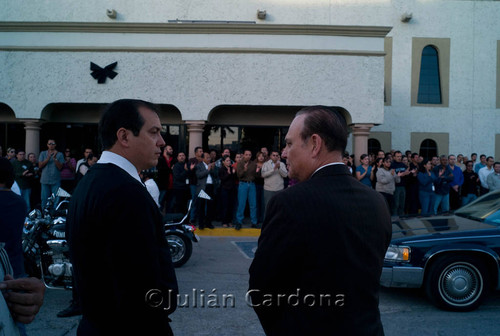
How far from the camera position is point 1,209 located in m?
3.31

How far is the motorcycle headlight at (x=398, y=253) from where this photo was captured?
4.99m

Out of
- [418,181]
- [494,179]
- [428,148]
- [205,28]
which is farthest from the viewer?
[428,148]

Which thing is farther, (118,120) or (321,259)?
(118,120)

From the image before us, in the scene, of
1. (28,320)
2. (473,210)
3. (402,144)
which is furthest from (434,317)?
(402,144)

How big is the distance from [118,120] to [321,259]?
123 centimetres

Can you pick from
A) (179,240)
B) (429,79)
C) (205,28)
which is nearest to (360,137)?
(205,28)

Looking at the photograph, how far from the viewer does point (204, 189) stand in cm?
1034

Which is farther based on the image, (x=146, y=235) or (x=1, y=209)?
(x=1, y=209)

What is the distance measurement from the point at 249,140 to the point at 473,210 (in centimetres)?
921

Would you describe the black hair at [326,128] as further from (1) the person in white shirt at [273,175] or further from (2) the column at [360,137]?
(2) the column at [360,137]

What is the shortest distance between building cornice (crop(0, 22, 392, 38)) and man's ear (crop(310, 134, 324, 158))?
11.1 metres

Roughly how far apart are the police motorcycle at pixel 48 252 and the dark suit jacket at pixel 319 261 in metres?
3.60

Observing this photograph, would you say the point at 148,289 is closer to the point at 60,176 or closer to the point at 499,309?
the point at 499,309

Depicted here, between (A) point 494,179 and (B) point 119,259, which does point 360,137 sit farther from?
(B) point 119,259
